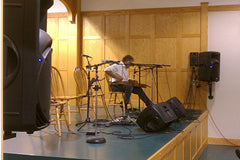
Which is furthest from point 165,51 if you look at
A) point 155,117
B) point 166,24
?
point 155,117

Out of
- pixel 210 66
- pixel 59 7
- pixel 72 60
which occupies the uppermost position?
pixel 59 7

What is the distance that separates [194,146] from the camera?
4637 millimetres

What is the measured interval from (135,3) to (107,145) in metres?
4.76

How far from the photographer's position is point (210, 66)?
6.30 metres

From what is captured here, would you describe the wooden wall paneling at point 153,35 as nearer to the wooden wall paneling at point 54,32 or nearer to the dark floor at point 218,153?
the wooden wall paneling at point 54,32

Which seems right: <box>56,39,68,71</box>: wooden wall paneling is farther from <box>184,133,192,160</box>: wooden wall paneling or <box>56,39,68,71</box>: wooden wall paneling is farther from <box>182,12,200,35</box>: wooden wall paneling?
<box>184,133,192,160</box>: wooden wall paneling

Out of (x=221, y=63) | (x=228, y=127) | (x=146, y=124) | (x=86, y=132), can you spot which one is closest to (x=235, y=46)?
(x=221, y=63)

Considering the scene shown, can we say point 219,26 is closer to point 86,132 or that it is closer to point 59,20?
point 59,20

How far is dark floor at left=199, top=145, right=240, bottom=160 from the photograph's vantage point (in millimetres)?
5289

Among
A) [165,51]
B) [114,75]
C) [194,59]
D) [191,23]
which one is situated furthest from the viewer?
[165,51]

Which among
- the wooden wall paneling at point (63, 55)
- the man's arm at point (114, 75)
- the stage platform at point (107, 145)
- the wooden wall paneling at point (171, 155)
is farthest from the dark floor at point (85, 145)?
the wooden wall paneling at point (63, 55)

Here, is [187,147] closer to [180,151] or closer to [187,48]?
[180,151]

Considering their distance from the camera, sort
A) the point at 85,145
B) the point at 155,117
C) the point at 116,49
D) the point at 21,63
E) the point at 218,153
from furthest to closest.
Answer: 1. the point at 116,49
2. the point at 218,153
3. the point at 155,117
4. the point at 85,145
5. the point at 21,63

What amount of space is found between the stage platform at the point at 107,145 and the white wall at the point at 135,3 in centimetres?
360
